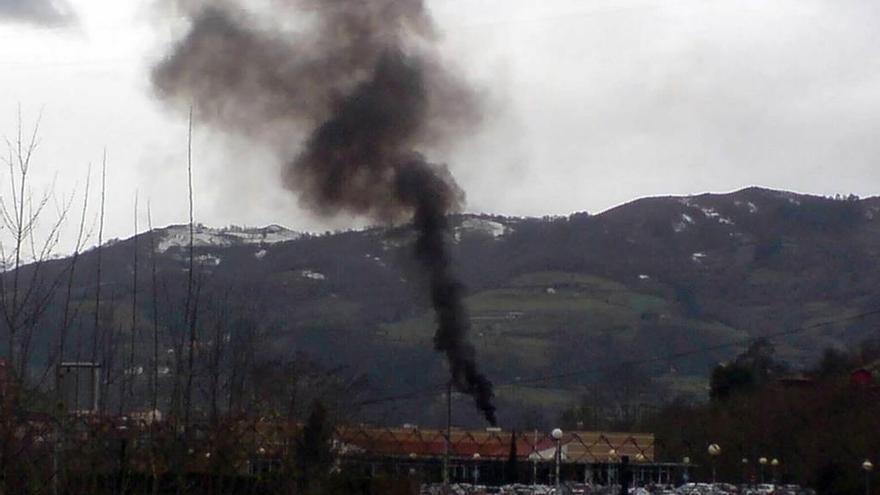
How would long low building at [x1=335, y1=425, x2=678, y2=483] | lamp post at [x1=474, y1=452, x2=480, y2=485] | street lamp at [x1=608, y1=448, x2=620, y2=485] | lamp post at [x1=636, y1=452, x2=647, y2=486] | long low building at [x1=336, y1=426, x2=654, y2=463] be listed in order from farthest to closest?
1. lamp post at [x1=636, y1=452, x2=647, y2=486]
2. street lamp at [x1=608, y1=448, x2=620, y2=485]
3. lamp post at [x1=474, y1=452, x2=480, y2=485]
4. long low building at [x1=336, y1=426, x2=654, y2=463]
5. long low building at [x1=335, y1=425, x2=678, y2=483]

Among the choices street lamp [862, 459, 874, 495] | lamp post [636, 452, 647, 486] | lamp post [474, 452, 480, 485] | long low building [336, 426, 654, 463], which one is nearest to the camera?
street lamp [862, 459, 874, 495]

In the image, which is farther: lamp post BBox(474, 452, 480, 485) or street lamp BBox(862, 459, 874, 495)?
lamp post BBox(474, 452, 480, 485)

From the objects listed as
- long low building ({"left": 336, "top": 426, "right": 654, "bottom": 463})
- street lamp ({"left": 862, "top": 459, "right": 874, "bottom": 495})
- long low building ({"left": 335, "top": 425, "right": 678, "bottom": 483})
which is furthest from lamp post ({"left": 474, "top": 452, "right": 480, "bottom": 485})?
street lamp ({"left": 862, "top": 459, "right": 874, "bottom": 495})

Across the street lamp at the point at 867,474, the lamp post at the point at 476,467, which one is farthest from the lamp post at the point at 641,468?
the street lamp at the point at 867,474

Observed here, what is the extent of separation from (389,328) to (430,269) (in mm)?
118507

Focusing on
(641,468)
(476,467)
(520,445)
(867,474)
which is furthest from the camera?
(641,468)

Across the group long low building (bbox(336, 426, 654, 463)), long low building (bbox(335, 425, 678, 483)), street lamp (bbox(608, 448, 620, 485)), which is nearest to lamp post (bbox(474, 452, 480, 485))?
long low building (bbox(335, 425, 678, 483))

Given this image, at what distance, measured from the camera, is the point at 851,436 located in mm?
61281

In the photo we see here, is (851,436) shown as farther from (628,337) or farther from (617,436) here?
(628,337)

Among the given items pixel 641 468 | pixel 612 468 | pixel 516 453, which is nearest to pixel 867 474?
pixel 516 453

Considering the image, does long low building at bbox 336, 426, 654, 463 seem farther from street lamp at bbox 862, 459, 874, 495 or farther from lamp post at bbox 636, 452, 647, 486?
street lamp at bbox 862, 459, 874, 495

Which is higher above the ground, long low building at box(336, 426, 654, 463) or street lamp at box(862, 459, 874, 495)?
long low building at box(336, 426, 654, 463)

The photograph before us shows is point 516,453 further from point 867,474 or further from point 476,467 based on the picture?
point 867,474

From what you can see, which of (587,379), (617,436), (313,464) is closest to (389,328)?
(587,379)
